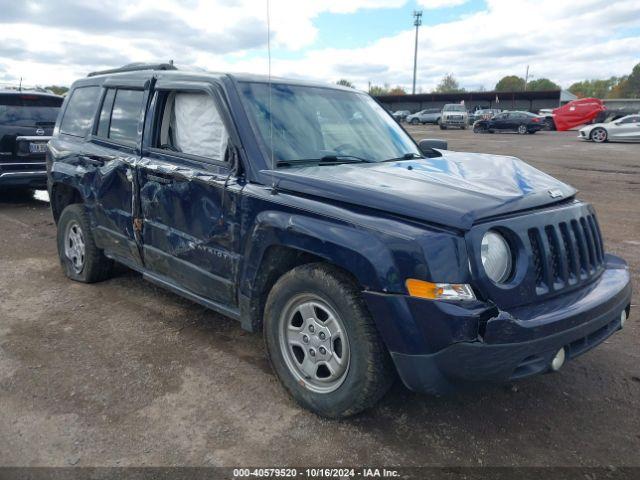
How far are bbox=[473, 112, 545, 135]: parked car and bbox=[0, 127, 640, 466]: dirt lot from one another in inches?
1240

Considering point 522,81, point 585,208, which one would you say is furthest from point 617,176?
point 522,81

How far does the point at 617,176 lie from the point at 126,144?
12.4 meters

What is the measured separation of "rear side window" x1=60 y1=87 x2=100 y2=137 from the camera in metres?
5.03

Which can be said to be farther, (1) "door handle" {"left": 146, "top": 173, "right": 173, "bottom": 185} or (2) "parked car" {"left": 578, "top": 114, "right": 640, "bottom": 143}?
(2) "parked car" {"left": 578, "top": 114, "right": 640, "bottom": 143}

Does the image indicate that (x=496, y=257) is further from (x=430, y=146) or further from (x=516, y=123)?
(x=516, y=123)

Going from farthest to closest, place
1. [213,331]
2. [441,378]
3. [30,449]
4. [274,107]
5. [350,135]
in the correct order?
[213,331] < [350,135] < [274,107] < [30,449] < [441,378]

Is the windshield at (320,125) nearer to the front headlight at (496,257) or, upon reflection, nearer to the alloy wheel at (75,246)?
the front headlight at (496,257)

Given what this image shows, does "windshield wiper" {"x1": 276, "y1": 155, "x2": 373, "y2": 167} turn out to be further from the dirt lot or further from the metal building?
the metal building

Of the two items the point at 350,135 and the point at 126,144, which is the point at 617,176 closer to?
the point at 350,135

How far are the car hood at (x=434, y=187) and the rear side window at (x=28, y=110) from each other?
7.12 metres

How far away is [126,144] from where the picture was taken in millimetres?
4410

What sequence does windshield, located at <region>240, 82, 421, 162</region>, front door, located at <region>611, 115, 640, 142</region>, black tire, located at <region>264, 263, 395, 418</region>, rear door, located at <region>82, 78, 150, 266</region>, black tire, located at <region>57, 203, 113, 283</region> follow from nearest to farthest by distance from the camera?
1. black tire, located at <region>264, 263, 395, 418</region>
2. windshield, located at <region>240, 82, 421, 162</region>
3. rear door, located at <region>82, 78, 150, 266</region>
4. black tire, located at <region>57, 203, 113, 283</region>
5. front door, located at <region>611, 115, 640, 142</region>

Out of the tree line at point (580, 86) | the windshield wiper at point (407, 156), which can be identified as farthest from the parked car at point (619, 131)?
the tree line at point (580, 86)

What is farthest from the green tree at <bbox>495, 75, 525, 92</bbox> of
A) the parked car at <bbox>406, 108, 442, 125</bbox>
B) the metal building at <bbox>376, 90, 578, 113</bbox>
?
the parked car at <bbox>406, 108, 442, 125</bbox>
